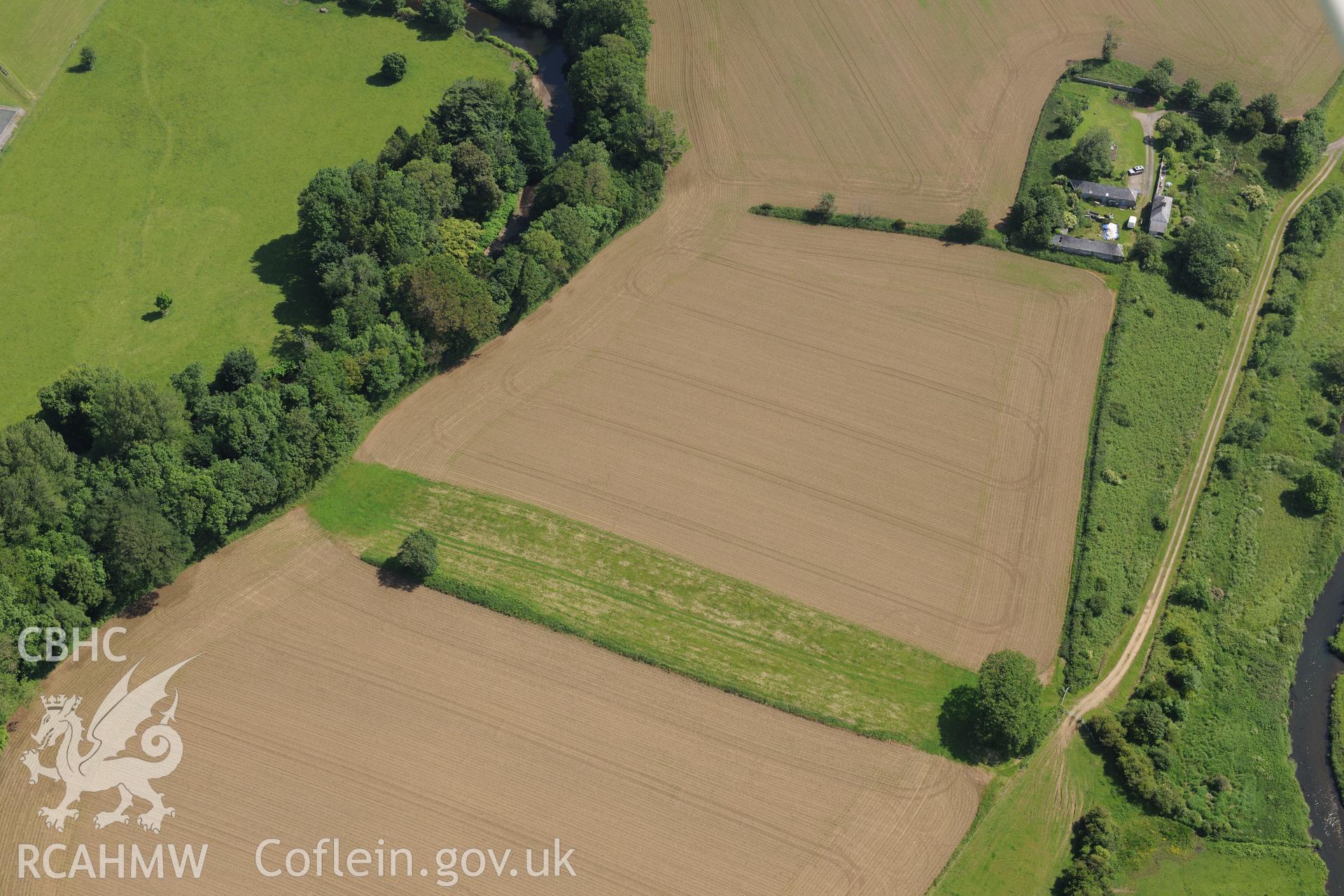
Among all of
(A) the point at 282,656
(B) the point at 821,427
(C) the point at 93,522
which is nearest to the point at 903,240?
(B) the point at 821,427

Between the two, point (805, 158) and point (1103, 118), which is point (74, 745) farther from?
point (1103, 118)

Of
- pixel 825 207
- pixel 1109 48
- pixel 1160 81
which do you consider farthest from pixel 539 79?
pixel 1160 81

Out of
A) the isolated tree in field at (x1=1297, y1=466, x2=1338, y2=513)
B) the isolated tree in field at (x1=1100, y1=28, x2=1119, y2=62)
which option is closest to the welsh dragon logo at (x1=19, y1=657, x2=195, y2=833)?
the isolated tree in field at (x1=1297, y1=466, x2=1338, y2=513)

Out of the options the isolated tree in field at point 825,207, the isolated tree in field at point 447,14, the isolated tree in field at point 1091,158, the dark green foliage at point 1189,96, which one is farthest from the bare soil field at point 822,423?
the isolated tree in field at point 447,14

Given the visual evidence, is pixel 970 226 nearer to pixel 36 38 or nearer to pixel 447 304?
pixel 447 304

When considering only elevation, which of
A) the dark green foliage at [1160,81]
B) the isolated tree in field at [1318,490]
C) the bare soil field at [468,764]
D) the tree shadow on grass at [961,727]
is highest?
the dark green foliage at [1160,81]

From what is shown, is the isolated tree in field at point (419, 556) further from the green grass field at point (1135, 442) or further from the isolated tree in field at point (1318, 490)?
the isolated tree in field at point (1318, 490)
